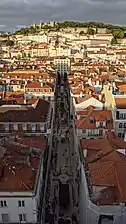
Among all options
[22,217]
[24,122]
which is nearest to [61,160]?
[24,122]

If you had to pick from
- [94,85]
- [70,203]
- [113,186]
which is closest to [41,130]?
[70,203]

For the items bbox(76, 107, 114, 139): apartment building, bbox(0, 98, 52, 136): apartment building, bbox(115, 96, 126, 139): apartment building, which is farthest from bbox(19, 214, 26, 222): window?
bbox(115, 96, 126, 139): apartment building

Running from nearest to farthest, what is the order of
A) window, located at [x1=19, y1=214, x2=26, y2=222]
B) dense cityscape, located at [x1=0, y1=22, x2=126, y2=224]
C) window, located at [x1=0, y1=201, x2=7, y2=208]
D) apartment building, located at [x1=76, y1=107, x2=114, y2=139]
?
window, located at [x1=0, y1=201, x2=7, y2=208], dense cityscape, located at [x1=0, y1=22, x2=126, y2=224], window, located at [x1=19, y1=214, x2=26, y2=222], apartment building, located at [x1=76, y1=107, x2=114, y2=139]

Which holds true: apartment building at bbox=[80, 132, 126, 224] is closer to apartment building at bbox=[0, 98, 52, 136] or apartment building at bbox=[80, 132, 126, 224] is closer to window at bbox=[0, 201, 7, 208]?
window at bbox=[0, 201, 7, 208]

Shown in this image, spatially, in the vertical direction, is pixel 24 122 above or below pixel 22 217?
above

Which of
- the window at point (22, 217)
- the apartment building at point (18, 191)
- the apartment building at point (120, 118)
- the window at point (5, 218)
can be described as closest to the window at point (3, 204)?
the apartment building at point (18, 191)

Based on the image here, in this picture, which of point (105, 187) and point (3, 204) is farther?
point (105, 187)

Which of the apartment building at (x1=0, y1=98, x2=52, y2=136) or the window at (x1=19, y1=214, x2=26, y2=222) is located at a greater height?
the apartment building at (x1=0, y1=98, x2=52, y2=136)

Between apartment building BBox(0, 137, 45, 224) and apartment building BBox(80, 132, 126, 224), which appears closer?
apartment building BBox(0, 137, 45, 224)

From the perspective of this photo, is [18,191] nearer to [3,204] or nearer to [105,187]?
[3,204]

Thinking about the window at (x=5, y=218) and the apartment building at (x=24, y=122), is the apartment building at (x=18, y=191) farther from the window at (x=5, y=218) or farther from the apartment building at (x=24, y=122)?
the apartment building at (x=24, y=122)

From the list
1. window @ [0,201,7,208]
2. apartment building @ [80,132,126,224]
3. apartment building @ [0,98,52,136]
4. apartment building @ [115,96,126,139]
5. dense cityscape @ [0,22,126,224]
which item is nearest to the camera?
apartment building @ [80,132,126,224]
